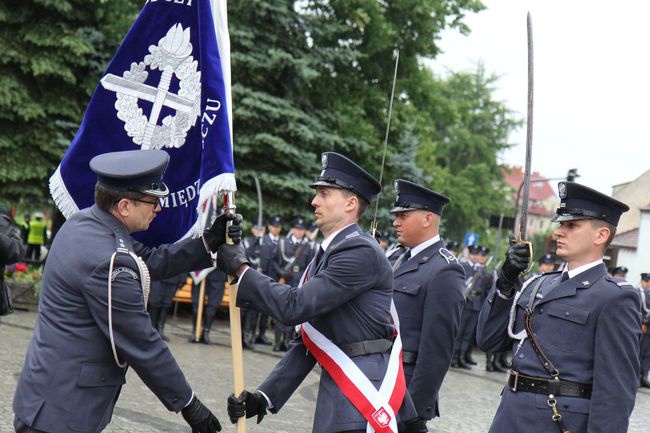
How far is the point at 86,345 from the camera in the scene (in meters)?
3.84

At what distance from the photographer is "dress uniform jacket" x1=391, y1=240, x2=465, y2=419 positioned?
17.9ft

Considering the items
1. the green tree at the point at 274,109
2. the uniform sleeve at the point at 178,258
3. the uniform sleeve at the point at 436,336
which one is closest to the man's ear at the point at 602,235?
the uniform sleeve at the point at 436,336

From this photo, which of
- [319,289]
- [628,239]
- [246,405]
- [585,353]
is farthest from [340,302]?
[628,239]

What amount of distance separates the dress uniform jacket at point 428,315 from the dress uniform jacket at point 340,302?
1.12m

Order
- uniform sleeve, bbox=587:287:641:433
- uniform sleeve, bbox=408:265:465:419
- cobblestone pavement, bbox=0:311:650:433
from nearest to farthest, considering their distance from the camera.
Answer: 1. uniform sleeve, bbox=587:287:641:433
2. uniform sleeve, bbox=408:265:465:419
3. cobblestone pavement, bbox=0:311:650:433

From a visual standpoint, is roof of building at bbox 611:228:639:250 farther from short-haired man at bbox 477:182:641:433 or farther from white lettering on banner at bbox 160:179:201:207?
white lettering on banner at bbox 160:179:201:207

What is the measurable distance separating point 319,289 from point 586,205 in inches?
58.1

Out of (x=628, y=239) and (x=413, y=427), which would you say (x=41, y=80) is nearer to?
(x=413, y=427)

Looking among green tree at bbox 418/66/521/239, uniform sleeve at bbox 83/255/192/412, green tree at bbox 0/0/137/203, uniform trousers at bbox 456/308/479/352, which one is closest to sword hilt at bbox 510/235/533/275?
uniform sleeve at bbox 83/255/192/412

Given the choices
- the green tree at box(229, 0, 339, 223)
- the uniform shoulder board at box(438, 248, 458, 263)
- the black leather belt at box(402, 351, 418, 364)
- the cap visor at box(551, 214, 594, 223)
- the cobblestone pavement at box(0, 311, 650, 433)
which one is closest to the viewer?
the cap visor at box(551, 214, 594, 223)

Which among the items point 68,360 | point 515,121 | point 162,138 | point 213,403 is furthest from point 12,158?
point 515,121

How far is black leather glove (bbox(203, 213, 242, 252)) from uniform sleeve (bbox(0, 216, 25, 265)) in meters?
3.43

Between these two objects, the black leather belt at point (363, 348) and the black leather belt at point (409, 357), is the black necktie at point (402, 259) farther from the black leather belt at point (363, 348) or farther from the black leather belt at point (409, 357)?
the black leather belt at point (363, 348)

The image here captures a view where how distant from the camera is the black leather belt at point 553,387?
14.1ft
